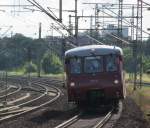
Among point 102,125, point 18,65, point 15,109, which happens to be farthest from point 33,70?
point 102,125

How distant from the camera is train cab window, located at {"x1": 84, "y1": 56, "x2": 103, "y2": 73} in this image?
26.2 m

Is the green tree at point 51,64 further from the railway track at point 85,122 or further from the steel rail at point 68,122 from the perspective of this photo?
the steel rail at point 68,122

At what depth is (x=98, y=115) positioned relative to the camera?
2486 centimetres

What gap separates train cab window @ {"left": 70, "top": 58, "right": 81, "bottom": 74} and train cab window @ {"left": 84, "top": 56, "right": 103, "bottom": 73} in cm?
27

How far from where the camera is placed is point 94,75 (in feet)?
85.3

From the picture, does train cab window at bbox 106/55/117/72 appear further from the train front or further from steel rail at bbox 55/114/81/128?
steel rail at bbox 55/114/81/128

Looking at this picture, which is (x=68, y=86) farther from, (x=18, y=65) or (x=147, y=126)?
(x=18, y=65)

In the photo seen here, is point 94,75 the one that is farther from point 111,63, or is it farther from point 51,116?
point 51,116

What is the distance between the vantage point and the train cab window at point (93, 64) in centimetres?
2616

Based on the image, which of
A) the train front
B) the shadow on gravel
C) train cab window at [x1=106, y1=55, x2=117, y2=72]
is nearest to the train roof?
the train front

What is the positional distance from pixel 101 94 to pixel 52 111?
8.17ft

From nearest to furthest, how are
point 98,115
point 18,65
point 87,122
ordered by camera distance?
point 87,122
point 98,115
point 18,65

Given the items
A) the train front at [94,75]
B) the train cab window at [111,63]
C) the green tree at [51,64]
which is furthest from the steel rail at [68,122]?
the green tree at [51,64]

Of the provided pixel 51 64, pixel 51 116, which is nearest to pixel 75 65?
pixel 51 116
